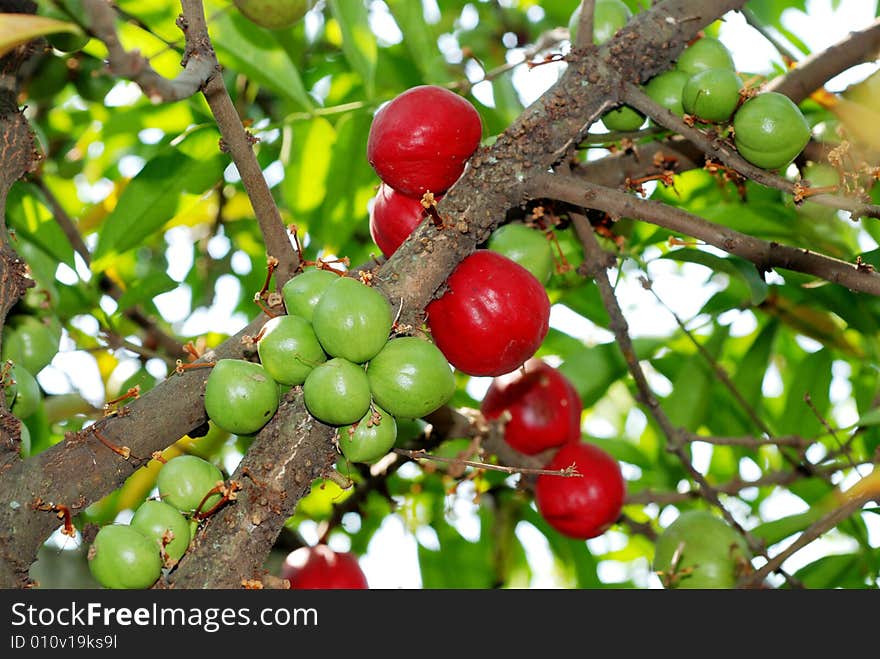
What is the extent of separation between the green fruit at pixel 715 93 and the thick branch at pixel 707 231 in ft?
1.07

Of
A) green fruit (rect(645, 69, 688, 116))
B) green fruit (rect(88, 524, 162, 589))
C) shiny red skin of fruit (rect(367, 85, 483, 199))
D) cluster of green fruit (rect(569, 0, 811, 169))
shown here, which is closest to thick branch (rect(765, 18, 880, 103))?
cluster of green fruit (rect(569, 0, 811, 169))

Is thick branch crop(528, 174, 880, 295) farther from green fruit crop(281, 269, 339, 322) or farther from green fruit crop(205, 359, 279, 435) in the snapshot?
green fruit crop(205, 359, 279, 435)

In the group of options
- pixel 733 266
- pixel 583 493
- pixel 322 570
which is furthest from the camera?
pixel 583 493

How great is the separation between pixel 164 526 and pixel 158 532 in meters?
0.01

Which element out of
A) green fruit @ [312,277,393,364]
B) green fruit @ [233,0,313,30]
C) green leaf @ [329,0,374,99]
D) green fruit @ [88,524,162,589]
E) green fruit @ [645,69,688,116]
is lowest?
green fruit @ [88,524,162,589]

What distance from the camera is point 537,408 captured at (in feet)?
9.66

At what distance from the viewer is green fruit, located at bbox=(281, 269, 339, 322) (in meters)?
1.90

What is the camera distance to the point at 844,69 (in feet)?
8.15

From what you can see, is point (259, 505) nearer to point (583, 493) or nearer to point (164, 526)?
point (164, 526)

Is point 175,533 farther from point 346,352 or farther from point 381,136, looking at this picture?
point 381,136

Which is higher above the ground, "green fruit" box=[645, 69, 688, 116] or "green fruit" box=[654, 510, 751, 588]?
"green fruit" box=[645, 69, 688, 116]

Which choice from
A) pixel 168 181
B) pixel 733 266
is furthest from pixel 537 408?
pixel 168 181
